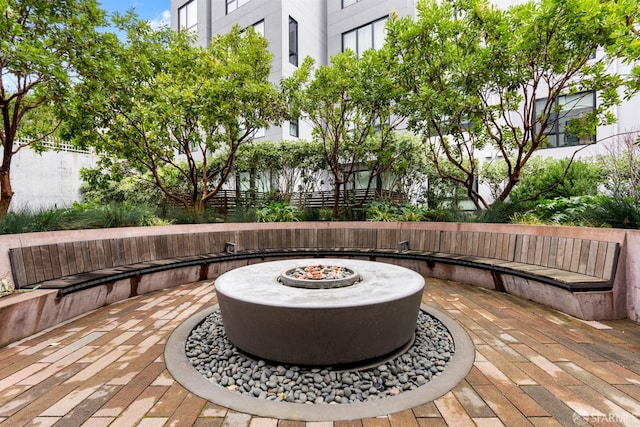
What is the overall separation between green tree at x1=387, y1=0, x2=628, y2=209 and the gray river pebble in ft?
16.7

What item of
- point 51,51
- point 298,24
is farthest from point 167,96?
point 298,24

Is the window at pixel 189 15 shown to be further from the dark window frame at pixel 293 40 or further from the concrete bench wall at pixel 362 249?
the concrete bench wall at pixel 362 249

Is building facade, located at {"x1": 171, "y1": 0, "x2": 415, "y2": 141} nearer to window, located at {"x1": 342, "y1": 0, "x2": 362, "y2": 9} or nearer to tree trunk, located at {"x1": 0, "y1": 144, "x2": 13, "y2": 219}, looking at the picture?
window, located at {"x1": 342, "y1": 0, "x2": 362, "y2": 9}

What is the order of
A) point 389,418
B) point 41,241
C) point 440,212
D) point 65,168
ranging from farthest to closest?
point 65,168, point 440,212, point 41,241, point 389,418

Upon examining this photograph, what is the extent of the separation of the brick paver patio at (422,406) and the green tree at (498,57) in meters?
4.06

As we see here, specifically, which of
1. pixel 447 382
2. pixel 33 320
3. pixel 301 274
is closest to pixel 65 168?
pixel 33 320

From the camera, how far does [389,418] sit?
1812mm

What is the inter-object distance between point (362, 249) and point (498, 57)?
4481 millimetres

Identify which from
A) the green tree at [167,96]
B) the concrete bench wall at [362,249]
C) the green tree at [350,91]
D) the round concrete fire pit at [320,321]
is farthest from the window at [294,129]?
the round concrete fire pit at [320,321]

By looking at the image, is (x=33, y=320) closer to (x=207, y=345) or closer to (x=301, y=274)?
(x=207, y=345)

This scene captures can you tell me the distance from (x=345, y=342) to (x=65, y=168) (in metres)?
15.4

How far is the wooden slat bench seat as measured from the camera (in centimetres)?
355

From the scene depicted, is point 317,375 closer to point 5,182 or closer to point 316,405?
point 316,405

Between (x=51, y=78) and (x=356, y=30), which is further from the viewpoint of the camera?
(x=356, y=30)
